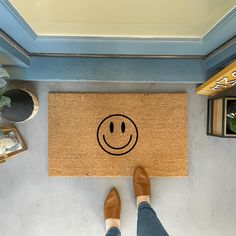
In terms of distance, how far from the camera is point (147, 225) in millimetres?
1375

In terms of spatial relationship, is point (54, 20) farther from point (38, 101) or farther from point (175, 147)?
point (175, 147)

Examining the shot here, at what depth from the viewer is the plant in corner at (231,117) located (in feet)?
4.51

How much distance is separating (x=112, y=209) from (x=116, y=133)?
1.36 feet

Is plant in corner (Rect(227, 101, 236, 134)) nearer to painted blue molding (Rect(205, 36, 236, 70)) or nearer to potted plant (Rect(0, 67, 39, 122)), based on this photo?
painted blue molding (Rect(205, 36, 236, 70))

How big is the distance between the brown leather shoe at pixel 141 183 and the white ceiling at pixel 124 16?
31.0 inches

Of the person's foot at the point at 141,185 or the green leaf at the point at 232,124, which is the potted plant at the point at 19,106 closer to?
the person's foot at the point at 141,185

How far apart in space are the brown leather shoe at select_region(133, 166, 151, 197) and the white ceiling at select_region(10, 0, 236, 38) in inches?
31.0

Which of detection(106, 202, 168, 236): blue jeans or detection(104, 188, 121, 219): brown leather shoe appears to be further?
detection(104, 188, 121, 219): brown leather shoe

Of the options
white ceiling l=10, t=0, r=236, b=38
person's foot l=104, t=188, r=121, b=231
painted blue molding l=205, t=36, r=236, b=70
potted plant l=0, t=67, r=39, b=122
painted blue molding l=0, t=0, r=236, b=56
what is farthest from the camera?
person's foot l=104, t=188, r=121, b=231

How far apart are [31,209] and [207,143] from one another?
1063 millimetres

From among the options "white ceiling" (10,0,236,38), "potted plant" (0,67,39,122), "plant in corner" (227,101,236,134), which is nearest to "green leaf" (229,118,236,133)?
"plant in corner" (227,101,236,134)

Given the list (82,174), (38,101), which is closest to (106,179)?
(82,174)

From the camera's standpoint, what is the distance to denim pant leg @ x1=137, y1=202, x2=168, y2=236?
131cm

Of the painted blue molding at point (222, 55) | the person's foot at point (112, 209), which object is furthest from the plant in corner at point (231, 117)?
the person's foot at point (112, 209)
